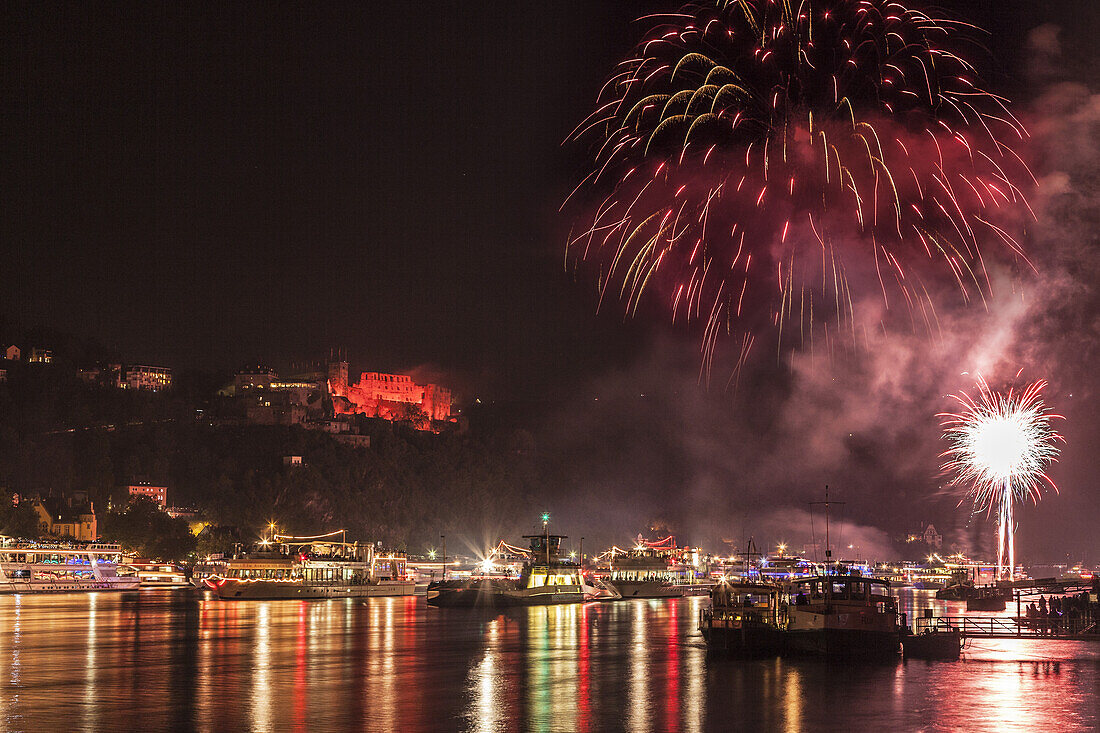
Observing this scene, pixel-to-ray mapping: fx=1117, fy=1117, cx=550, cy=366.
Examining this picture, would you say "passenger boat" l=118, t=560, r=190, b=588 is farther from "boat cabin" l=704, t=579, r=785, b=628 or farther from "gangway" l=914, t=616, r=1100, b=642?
"gangway" l=914, t=616, r=1100, b=642

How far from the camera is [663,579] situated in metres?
110

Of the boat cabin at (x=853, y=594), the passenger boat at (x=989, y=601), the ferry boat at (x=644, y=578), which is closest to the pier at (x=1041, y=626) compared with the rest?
the boat cabin at (x=853, y=594)

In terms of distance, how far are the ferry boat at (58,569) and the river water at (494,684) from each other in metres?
59.7

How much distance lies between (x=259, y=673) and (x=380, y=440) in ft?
510

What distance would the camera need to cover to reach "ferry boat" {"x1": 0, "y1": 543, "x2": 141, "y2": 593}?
345ft

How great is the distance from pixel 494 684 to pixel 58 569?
319 ft

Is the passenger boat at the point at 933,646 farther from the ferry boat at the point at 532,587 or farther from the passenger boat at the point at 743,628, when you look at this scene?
the ferry boat at the point at 532,587

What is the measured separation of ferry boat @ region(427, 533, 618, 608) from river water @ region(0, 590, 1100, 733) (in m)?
30.0

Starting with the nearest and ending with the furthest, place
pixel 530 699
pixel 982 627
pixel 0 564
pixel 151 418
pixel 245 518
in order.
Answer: pixel 530 699
pixel 982 627
pixel 0 564
pixel 245 518
pixel 151 418

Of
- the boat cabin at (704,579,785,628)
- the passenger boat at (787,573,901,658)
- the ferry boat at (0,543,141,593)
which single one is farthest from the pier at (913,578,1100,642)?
the ferry boat at (0,543,141,593)

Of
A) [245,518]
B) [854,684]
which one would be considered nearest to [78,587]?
[245,518]

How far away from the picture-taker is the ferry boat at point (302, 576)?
9225 cm

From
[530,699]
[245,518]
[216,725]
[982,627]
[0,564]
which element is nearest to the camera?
[216,725]

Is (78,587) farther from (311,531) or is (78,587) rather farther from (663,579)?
(663,579)
